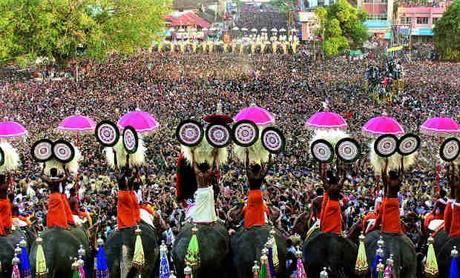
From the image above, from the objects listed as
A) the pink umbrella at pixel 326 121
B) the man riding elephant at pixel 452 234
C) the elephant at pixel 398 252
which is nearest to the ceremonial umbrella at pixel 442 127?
the man riding elephant at pixel 452 234

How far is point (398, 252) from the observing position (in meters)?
10.1

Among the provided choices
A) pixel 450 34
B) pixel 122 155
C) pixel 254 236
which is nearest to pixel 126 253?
pixel 122 155

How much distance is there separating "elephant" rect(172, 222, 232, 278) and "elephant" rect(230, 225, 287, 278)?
0.52 ft

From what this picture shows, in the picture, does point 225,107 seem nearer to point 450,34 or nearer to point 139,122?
point 139,122

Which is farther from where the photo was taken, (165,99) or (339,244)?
(165,99)

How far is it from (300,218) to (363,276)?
2228 mm

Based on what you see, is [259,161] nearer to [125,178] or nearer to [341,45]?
[125,178]

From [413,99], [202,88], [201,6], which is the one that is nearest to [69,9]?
[202,88]

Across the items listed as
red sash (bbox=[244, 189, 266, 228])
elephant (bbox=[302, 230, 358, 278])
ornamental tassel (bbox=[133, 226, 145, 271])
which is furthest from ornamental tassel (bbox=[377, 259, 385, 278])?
ornamental tassel (bbox=[133, 226, 145, 271])

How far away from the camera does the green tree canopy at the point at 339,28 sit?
5153 centimetres

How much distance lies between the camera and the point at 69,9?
128ft

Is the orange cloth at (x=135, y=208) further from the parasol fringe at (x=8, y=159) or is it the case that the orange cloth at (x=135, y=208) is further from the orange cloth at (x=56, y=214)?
the parasol fringe at (x=8, y=159)

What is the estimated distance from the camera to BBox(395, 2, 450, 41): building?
215 feet

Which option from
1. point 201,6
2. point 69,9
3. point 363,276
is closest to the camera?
point 363,276
